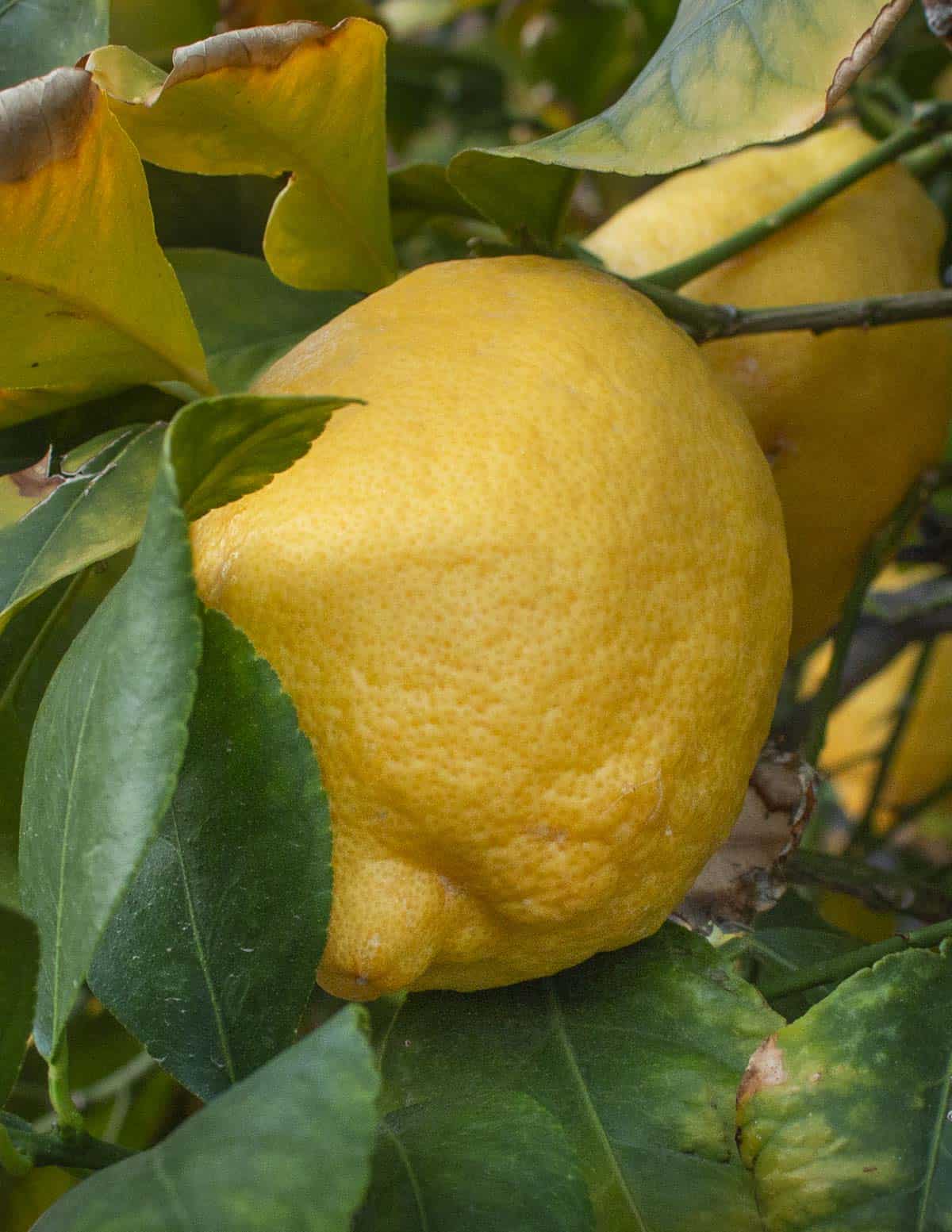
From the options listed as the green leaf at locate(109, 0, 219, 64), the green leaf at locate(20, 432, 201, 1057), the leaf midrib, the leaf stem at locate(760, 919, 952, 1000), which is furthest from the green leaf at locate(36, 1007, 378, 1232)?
the green leaf at locate(109, 0, 219, 64)

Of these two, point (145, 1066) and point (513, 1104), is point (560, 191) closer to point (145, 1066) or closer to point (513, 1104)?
point (513, 1104)

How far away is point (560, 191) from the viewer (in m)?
0.69

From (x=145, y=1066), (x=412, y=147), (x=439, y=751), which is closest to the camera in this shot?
(x=439, y=751)

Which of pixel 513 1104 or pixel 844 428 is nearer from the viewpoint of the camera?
pixel 513 1104

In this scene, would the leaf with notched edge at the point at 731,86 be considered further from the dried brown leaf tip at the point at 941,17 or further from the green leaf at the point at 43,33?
the green leaf at the point at 43,33

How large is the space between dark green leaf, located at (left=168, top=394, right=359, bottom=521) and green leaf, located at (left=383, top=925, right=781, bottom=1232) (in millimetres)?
274

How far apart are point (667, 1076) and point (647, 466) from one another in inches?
10.4

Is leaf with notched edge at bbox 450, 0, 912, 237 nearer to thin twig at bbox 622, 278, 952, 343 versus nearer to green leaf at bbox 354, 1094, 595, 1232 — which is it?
thin twig at bbox 622, 278, 952, 343

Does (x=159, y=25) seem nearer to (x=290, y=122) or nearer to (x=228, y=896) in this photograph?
(x=290, y=122)

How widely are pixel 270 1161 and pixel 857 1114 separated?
0.85ft

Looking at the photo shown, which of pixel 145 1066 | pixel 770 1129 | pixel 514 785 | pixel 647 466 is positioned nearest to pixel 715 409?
pixel 647 466

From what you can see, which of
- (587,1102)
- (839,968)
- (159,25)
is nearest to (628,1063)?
(587,1102)

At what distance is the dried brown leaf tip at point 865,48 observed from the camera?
550 mm

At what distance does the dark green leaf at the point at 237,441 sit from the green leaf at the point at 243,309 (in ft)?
0.90
